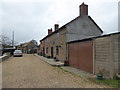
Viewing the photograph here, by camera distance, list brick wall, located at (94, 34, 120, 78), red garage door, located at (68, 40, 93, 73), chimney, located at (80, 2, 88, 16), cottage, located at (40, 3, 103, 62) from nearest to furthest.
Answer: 1. brick wall, located at (94, 34, 120, 78)
2. red garage door, located at (68, 40, 93, 73)
3. cottage, located at (40, 3, 103, 62)
4. chimney, located at (80, 2, 88, 16)

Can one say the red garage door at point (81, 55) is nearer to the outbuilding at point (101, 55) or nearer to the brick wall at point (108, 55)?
the outbuilding at point (101, 55)

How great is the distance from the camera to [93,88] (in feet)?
18.2

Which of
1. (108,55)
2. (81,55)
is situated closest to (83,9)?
(81,55)

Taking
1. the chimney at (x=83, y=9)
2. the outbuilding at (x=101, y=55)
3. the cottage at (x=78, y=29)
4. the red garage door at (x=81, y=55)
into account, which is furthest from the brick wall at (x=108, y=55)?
the chimney at (x=83, y=9)

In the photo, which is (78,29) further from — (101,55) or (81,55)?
(101,55)

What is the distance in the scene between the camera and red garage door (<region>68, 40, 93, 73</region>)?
Result: 9422mm

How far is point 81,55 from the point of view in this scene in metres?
10.9

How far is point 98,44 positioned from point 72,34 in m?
7.35

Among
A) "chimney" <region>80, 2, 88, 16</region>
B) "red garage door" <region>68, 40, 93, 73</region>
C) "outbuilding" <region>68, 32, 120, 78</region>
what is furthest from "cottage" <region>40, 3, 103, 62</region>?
"outbuilding" <region>68, 32, 120, 78</region>

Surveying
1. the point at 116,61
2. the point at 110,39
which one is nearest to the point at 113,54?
the point at 116,61

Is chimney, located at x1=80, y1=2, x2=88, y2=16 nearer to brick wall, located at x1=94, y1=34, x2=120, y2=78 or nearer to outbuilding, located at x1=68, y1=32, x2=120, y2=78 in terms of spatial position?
outbuilding, located at x1=68, y1=32, x2=120, y2=78

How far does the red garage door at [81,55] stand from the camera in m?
9.42

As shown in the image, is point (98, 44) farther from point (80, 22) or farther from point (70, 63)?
point (80, 22)

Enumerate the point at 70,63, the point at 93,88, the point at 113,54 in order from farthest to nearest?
1. the point at 70,63
2. the point at 113,54
3. the point at 93,88
